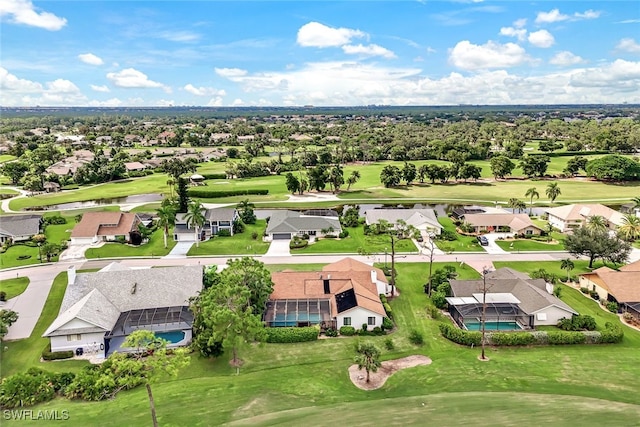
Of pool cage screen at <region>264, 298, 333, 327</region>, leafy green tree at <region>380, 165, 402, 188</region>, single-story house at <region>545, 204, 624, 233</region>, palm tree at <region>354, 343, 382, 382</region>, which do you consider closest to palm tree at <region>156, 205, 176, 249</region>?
pool cage screen at <region>264, 298, 333, 327</region>

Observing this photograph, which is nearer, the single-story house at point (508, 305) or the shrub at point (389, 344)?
the shrub at point (389, 344)

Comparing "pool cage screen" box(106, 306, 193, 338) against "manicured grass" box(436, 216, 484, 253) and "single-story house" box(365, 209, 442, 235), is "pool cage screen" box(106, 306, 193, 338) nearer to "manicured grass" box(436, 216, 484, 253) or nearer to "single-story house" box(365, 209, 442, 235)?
"manicured grass" box(436, 216, 484, 253)

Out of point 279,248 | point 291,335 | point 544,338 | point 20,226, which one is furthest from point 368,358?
point 20,226

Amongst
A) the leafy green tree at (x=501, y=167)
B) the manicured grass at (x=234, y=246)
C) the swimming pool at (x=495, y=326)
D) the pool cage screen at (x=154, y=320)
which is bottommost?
the swimming pool at (x=495, y=326)

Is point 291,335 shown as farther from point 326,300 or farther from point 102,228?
point 102,228

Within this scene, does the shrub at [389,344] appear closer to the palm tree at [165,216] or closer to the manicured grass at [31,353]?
the manicured grass at [31,353]

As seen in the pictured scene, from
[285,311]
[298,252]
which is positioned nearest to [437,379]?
[285,311]

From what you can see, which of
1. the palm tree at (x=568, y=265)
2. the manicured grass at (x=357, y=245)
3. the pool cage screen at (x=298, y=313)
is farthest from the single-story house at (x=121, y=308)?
the palm tree at (x=568, y=265)
